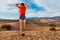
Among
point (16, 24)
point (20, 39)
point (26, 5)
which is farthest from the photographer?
point (16, 24)

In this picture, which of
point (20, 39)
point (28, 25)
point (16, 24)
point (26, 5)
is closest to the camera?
point (20, 39)

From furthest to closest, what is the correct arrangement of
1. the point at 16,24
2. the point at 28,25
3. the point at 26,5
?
the point at 16,24 → the point at 28,25 → the point at 26,5

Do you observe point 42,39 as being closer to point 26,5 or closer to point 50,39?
point 50,39

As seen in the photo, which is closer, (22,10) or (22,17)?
(22,17)

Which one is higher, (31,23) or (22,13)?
(22,13)

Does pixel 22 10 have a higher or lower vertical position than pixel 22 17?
higher

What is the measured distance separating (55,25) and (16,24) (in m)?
4.47

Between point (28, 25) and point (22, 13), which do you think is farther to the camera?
point (28, 25)

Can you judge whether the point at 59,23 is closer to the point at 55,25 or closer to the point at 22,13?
the point at 55,25

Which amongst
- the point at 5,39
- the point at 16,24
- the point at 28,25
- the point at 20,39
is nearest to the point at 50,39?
the point at 20,39

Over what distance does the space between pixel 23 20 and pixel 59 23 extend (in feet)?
44.4

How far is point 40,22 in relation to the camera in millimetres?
26125

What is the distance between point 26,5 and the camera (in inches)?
544

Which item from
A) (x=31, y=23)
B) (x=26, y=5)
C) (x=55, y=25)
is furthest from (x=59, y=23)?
(x=26, y=5)
